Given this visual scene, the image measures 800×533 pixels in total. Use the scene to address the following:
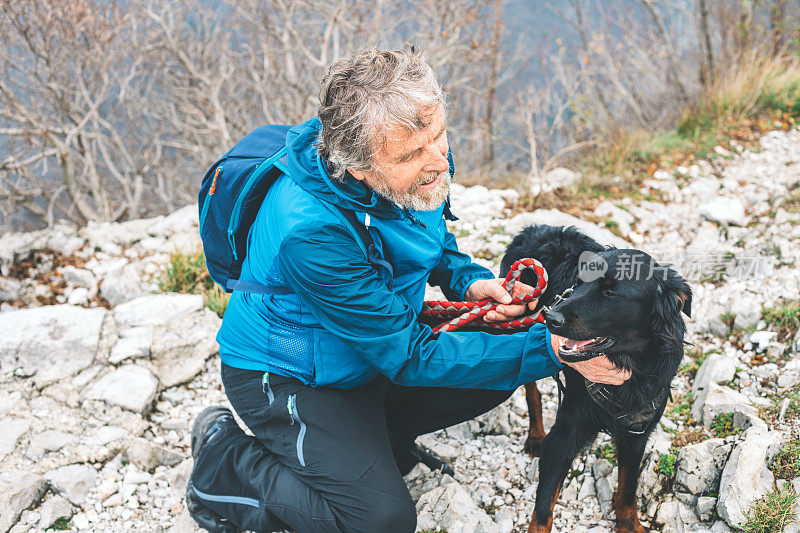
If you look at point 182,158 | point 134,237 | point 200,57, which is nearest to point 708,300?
point 134,237

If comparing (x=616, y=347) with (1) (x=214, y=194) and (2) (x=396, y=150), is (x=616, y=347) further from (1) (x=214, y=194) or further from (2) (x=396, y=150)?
(1) (x=214, y=194)

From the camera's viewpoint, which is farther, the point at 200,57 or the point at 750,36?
the point at 200,57

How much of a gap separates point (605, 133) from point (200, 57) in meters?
7.25

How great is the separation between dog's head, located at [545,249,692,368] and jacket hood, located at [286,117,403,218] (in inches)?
27.9

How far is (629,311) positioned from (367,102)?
1.16m

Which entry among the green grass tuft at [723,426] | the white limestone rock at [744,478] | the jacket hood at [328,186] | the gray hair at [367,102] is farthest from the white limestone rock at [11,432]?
the green grass tuft at [723,426]

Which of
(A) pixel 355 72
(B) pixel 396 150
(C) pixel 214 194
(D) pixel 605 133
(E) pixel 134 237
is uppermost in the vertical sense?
(A) pixel 355 72

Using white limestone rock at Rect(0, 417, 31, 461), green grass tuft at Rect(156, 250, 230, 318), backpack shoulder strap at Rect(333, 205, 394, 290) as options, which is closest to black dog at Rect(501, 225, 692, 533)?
backpack shoulder strap at Rect(333, 205, 394, 290)

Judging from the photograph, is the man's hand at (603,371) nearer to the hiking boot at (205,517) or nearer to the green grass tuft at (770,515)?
the green grass tuft at (770,515)

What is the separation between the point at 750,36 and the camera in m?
7.66

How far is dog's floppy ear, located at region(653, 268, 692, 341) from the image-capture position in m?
1.96

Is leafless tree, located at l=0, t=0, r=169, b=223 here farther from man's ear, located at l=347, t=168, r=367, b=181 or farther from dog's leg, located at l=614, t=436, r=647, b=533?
dog's leg, located at l=614, t=436, r=647, b=533

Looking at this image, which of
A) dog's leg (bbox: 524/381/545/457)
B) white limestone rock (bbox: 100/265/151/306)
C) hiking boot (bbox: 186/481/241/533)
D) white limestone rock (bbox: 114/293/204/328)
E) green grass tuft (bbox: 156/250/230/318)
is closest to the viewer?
hiking boot (bbox: 186/481/241/533)

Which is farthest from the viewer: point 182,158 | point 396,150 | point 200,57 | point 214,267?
point 182,158
